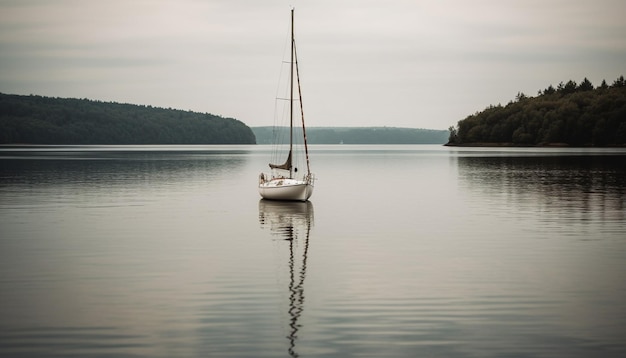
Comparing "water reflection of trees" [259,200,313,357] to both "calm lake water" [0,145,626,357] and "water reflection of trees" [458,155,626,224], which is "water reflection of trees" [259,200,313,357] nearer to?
"calm lake water" [0,145,626,357]

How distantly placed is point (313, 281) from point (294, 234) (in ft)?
36.6

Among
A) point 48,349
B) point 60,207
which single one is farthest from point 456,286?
point 60,207

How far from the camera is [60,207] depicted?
44.9 metres

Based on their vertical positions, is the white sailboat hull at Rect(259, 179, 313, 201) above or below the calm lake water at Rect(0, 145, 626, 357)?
above

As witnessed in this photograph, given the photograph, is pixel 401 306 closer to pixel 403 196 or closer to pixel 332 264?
pixel 332 264

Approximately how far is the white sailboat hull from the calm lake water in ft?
12.5

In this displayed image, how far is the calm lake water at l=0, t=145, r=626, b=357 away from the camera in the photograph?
49.1ft

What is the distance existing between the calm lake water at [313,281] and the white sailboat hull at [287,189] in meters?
3.81

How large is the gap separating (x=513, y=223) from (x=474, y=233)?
4580 millimetres


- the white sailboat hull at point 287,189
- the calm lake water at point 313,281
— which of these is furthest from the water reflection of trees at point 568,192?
the white sailboat hull at point 287,189

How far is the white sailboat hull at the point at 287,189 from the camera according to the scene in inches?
1876

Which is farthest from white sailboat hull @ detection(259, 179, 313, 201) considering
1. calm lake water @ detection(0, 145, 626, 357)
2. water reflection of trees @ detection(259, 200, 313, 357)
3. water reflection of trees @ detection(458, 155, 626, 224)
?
water reflection of trees @ detection(458, 155, 626, 224)

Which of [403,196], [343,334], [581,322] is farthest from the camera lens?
[403,196]

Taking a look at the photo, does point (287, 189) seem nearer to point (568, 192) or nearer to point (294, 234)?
point (294, 234)
